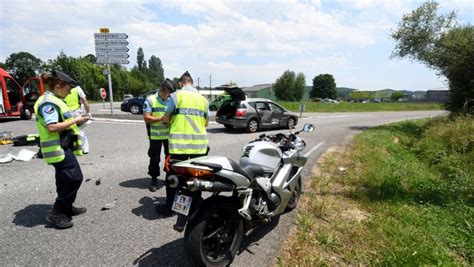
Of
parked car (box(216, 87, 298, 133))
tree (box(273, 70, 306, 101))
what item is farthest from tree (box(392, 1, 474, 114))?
tree (box(273, 70, 306, 101))

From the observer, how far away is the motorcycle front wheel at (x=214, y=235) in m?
2.56

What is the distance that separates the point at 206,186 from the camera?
2.56 meters

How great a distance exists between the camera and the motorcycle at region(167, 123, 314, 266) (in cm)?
258

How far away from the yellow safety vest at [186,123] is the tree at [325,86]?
99.1 m

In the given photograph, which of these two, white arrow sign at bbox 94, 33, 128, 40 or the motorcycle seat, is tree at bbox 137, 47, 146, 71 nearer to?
white arrow sign at bbox 94, 33, 128, 40

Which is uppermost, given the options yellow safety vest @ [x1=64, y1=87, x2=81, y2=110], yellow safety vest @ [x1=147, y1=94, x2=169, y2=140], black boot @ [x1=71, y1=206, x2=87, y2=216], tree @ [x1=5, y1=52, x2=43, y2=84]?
tree @ [x1=5, y1=52, x2=43, y2=84]

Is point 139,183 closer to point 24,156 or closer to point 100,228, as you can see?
point 100,228

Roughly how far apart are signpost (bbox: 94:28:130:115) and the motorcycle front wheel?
15454 mm

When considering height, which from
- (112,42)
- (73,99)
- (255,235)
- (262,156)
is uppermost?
(112,42)

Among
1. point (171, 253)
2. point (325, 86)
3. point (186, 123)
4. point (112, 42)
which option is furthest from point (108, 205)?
point (325, 86)

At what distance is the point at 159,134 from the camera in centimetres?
→ 482

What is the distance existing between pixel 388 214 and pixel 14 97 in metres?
18.0

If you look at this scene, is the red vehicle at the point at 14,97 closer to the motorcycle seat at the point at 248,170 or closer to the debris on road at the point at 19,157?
the debris on road at the point at 19,157

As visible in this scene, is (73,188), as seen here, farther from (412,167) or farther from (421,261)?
(412,167)
